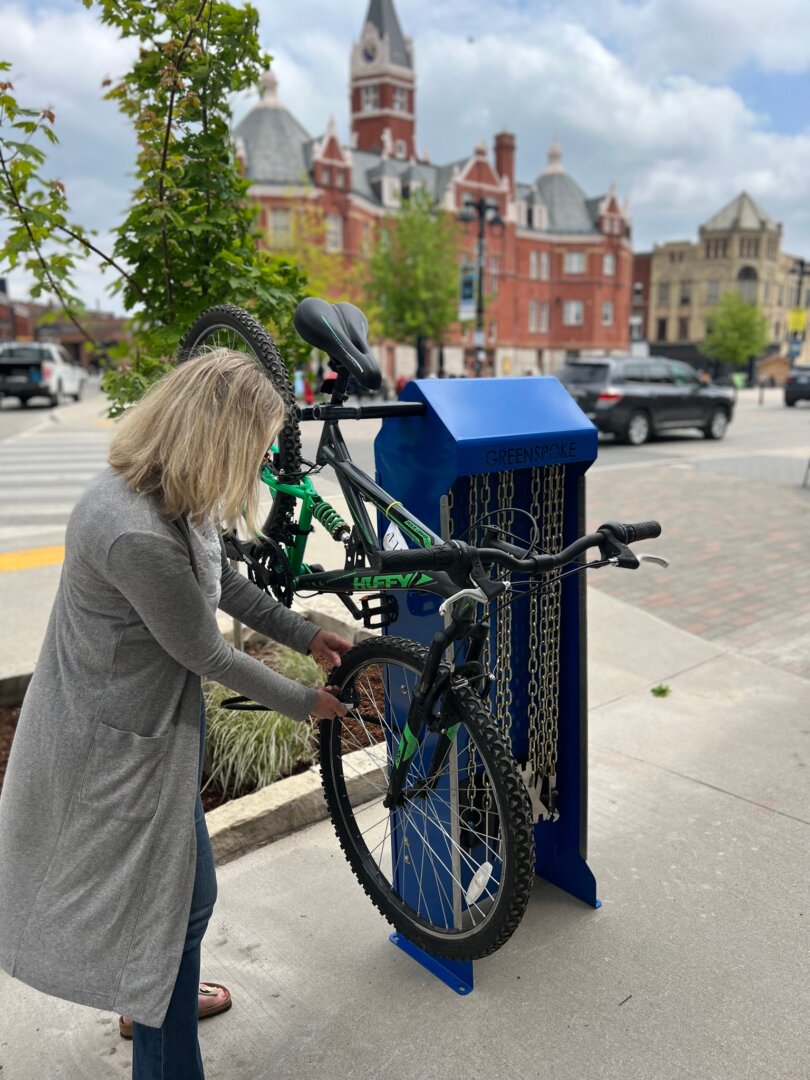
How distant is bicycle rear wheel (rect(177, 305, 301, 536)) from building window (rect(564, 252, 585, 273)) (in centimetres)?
6751

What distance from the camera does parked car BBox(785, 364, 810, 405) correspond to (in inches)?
1256

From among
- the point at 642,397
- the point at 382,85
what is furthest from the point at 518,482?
the point at 382,85

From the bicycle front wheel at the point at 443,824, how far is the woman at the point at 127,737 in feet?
2.11

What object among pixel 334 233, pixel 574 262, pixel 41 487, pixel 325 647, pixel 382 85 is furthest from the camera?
pixel 382 85

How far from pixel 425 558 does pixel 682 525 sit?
→ 7.70 meters

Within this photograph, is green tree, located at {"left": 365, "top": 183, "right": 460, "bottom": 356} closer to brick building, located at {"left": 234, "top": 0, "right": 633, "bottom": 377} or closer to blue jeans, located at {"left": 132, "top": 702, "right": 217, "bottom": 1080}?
brick building, located at {"left": 234, "top": 0, "right": 633, "bottom": 377}

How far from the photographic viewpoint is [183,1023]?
1916 millimetres

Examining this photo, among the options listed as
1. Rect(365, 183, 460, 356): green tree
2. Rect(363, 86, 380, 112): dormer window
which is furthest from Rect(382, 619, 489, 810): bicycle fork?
Rect(363, 86, 380, 112): dormer window

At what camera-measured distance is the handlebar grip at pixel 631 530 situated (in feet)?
6.84

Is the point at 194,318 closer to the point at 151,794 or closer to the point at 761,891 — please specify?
the point at 151,794

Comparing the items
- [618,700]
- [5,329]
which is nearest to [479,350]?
[618,700]

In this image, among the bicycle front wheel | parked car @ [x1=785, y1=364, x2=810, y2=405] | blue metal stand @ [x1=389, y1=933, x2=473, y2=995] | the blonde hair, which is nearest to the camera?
the blonde hair

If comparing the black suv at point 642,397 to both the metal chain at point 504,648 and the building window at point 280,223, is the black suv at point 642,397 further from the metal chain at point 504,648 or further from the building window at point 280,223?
the building window at point 280,223

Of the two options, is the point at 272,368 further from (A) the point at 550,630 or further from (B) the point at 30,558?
(B) the point at 30,558
